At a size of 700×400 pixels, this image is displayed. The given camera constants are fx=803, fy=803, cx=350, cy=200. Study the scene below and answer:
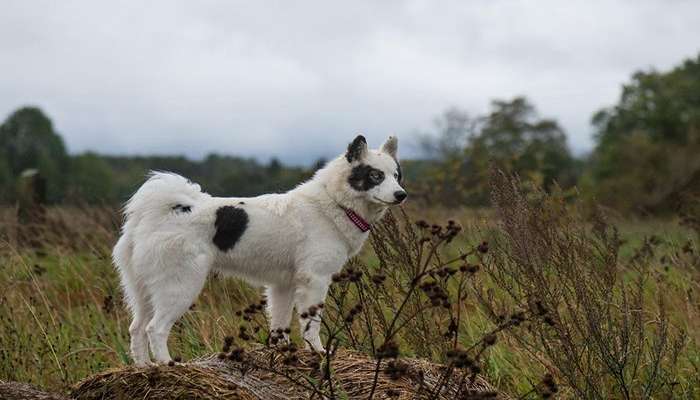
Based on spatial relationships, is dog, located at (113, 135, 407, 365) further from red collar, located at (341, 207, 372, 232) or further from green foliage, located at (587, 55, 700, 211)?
green foliage, located at (587, 55, 700, 211)

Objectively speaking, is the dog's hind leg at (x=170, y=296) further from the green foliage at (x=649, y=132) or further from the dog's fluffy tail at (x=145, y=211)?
the green foliage at (x=649, y=132)

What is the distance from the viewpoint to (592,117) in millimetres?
61250

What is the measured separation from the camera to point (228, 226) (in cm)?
564

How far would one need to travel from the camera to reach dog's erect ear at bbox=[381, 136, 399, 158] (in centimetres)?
636

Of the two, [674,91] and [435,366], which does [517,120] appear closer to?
[674,91]

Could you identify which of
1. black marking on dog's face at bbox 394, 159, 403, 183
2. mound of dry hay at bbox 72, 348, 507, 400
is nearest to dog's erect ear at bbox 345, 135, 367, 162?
black marking on dog's face at bbox 394, 159, 403, 183

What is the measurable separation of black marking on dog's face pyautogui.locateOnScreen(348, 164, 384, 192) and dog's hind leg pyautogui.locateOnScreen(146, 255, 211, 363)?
51.2 inches

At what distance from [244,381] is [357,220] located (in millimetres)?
2271

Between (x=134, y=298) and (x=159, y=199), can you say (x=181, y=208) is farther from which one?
(x=134, y=298)

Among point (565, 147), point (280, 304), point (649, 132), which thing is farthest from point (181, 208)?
point (565, 147)

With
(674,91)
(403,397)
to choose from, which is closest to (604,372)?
(403,397)

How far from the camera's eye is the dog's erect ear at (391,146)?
20.9 feet

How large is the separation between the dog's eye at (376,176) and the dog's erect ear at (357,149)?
18 centimetres

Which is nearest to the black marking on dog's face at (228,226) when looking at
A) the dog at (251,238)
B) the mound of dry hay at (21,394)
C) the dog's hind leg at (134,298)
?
the dog at (251,238)
